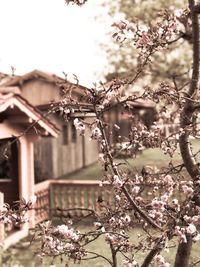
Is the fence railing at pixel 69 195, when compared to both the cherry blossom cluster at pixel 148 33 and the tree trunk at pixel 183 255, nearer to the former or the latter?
the tree trunk at pixel 183 255

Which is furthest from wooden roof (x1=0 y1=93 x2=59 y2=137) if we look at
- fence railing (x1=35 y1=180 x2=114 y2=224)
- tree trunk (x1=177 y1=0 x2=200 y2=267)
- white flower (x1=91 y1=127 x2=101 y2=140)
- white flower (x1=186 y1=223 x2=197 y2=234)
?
white flower (x1=186 y1=223 x2=197 y2=234)

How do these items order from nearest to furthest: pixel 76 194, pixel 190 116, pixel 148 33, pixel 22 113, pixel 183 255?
1. pixel 148 33
2. pixel 190 116
3. pixel 183 255
4. pixel 22 113
5. pixel 76 194

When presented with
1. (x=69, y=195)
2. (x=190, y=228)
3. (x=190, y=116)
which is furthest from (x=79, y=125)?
(x=69, y=195)

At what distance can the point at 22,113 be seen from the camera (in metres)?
12.0

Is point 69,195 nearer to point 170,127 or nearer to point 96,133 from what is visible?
point 170,127

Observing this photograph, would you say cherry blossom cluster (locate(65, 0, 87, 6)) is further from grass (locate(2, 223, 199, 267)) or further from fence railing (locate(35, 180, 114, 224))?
fence railing (locate(35, 180, 114, 224))

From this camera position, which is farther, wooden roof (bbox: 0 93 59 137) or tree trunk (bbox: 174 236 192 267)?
wooden roof (bbox: 0 93 59 137)

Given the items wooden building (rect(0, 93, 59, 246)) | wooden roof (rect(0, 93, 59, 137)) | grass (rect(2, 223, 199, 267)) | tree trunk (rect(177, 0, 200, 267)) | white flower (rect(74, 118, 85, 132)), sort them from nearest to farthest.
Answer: white flower (rect(74, 118, 85, 132)) → tree trunk (rect(177, 0, 200, 267)) → grass (rect(2, 223, 199, 267)) → wooden roof (rect(0, 93, 59, 137)) → wooden building (rect(0, 93, 59, 246))

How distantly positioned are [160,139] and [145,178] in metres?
0.46

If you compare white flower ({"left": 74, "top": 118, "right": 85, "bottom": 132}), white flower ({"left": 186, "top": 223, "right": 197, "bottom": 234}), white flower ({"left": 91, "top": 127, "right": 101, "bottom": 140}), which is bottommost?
white flower ({"left": 186, "top": 223, "right": 197, "bottom": 234})

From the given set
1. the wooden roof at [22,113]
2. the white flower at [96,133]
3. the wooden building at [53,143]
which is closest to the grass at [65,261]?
the wooden roof at [22,113]

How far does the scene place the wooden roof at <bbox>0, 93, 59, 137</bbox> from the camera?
10942 mm

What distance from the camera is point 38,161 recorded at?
Answer: 67.9ft

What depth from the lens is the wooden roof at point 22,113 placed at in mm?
10942
